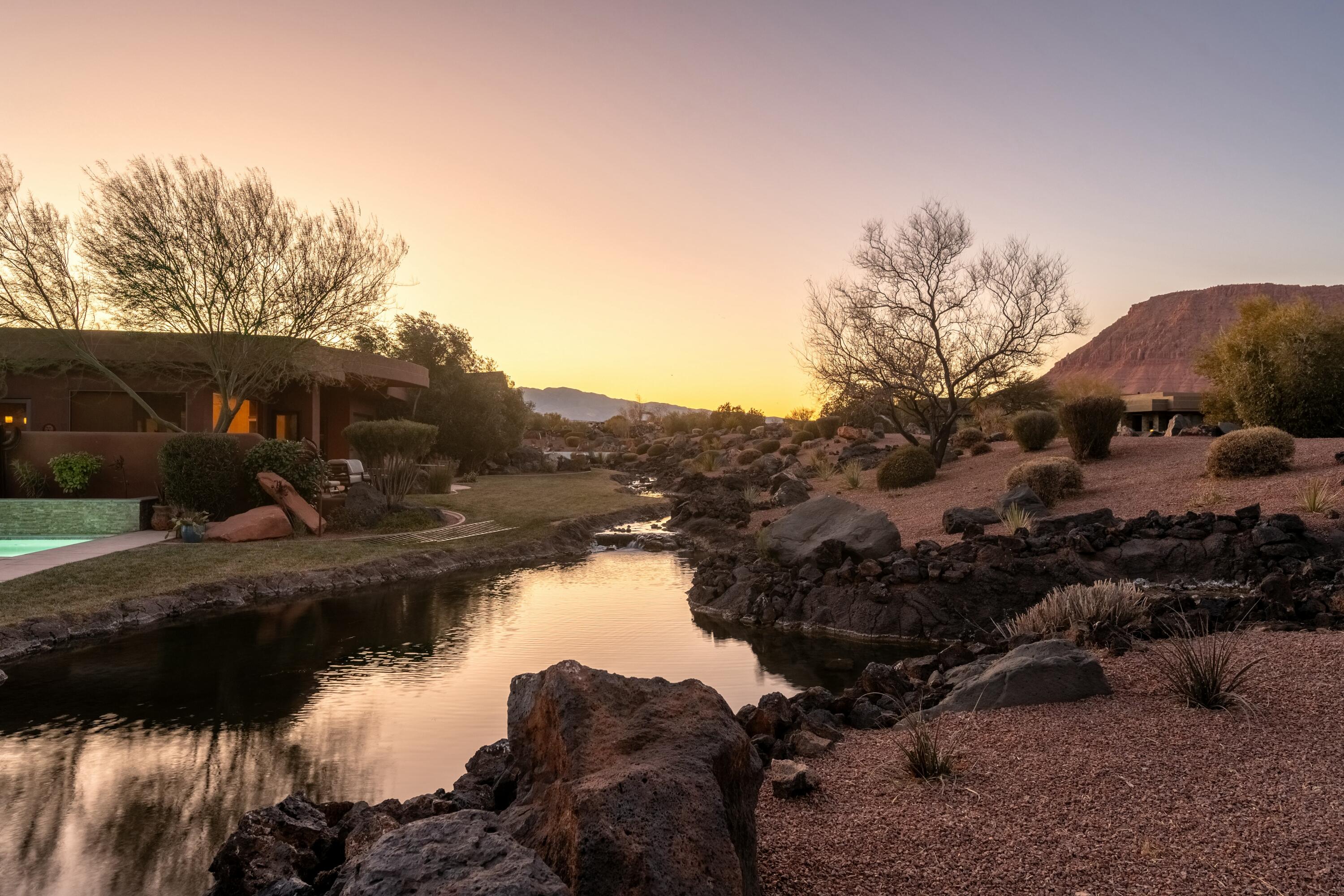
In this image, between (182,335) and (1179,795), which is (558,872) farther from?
(182,335)

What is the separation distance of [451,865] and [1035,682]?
185 inches

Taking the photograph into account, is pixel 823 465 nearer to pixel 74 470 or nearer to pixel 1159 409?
pixel 1159 409

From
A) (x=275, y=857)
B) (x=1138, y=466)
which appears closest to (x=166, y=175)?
(x=275, y=857)

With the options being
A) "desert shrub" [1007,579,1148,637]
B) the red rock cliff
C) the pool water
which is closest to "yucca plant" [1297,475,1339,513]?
"desert shrub" [1007,579,1148,637]

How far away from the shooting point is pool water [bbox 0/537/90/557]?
14.6 m

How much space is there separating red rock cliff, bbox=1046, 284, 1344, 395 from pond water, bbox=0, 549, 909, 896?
83.4 meters

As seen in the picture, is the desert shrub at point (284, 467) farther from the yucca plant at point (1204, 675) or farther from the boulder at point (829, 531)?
the yucca plant at point (1204, 675)

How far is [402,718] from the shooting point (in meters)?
7.59

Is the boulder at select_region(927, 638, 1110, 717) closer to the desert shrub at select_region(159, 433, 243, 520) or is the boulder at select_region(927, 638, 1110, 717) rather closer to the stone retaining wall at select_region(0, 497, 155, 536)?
the desert shrub at select_region(159, 433, 243, 520)

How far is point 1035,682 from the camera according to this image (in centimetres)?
596

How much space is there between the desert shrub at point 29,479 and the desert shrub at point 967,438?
24225 mm

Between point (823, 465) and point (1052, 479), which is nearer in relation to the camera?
point (1052, 479)

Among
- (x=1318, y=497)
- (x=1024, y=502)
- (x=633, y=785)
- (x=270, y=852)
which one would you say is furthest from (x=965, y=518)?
(x=633, y=785)

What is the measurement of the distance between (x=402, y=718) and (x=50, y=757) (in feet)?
8.41
